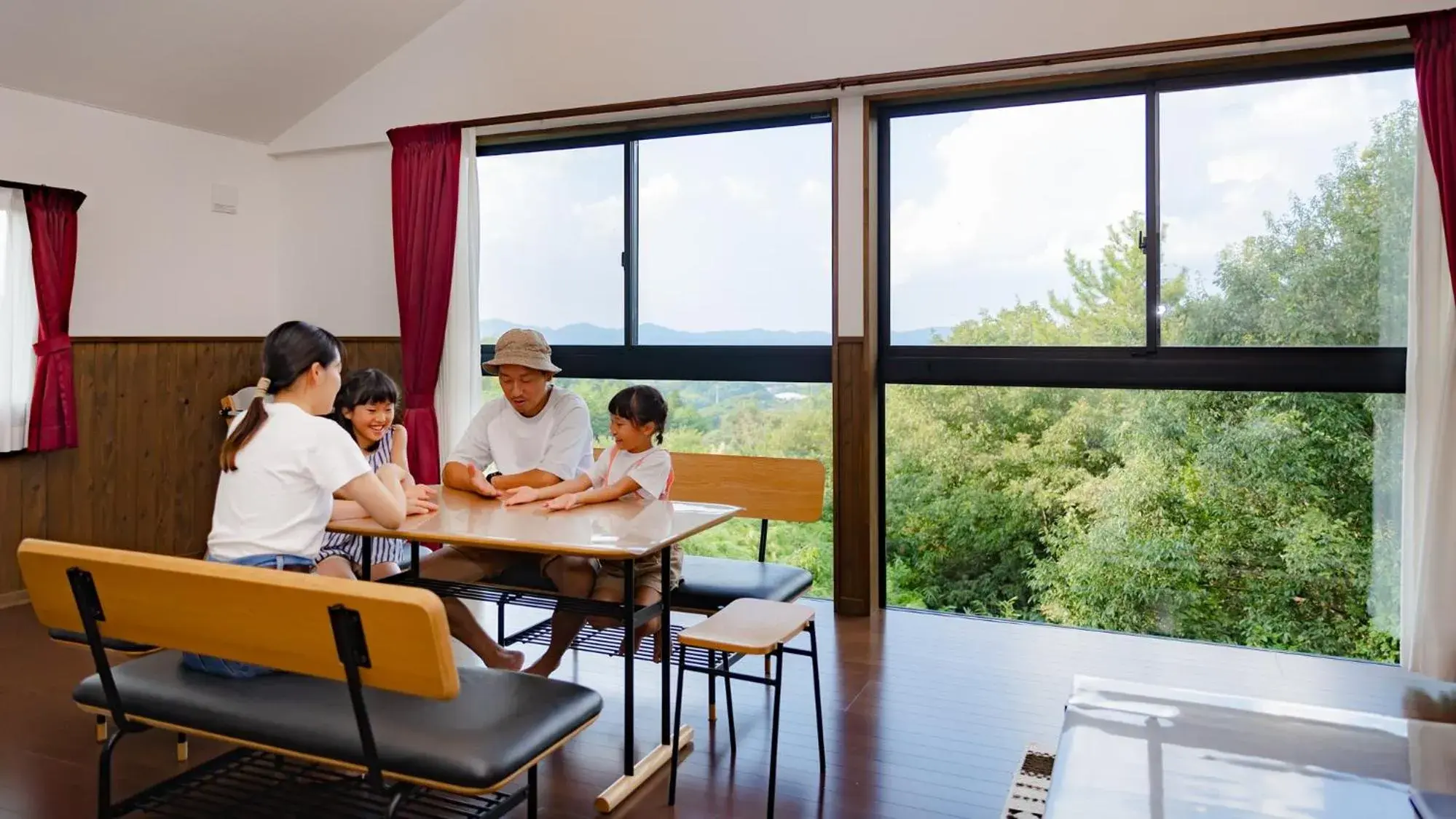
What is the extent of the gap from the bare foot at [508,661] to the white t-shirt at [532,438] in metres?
0.61

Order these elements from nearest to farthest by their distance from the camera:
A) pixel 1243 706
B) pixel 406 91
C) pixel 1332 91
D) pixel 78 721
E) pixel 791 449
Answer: pixel 1243 706
pixel 78 721
pixel 1332 91
pixel 791 449
pixel 406 91

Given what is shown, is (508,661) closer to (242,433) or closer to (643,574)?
(643,574)

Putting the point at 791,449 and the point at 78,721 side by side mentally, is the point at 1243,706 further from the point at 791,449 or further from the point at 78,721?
the point at 78,721

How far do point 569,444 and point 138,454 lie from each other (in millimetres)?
2866

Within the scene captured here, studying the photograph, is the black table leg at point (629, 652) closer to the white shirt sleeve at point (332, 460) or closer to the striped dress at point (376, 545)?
the white shirt sleeve at point (332, 460)

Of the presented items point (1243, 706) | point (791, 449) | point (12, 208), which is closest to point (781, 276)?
point (791, 449)

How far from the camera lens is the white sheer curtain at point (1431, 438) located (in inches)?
130

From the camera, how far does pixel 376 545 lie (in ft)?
10.5

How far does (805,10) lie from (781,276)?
3.75 feet

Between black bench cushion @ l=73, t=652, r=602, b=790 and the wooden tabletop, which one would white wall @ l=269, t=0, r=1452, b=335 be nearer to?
the wooden tabletop

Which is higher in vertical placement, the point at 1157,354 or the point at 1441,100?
the point at 1441,100

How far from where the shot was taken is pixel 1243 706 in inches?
72.5

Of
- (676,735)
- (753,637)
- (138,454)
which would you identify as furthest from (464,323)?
(753,637)

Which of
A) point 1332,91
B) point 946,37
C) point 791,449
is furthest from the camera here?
point 791,449
